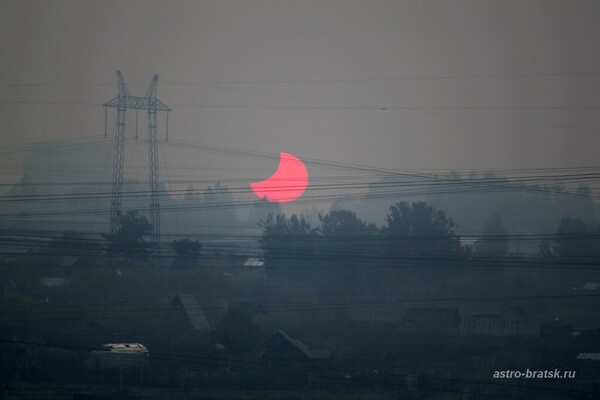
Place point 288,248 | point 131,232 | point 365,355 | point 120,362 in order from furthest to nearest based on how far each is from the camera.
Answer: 1. point 288,248
2. point 131,232
3. point 365,355
4. point 120,362

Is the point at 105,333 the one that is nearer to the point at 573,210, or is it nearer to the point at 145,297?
the point at 145,297

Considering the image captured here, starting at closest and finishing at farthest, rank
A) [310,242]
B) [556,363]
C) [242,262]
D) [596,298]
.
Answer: [556,363] → [596,298] → [310,242] → [242,262]

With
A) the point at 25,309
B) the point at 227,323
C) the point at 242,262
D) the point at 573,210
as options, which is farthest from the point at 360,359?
the point at 573,210

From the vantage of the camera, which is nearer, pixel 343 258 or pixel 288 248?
pixel 343 258

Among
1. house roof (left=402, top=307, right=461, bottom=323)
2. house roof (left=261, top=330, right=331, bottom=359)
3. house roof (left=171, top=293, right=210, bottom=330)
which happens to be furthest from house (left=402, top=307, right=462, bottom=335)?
house roof (left=171, top=293, right=210, bottom=330)

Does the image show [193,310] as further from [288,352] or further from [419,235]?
[419,235]

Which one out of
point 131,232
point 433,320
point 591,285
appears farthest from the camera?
point 591,285

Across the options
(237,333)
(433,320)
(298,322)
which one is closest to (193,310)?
(237,333)
